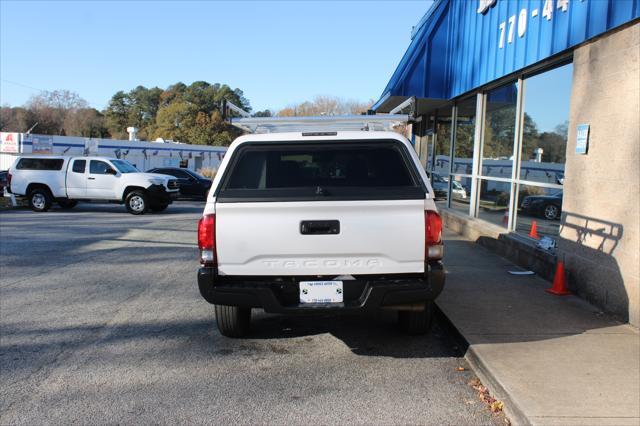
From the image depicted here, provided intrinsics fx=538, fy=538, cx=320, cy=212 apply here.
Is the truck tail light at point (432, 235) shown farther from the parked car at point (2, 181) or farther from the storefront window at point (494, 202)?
the parked car at point (2, 181)

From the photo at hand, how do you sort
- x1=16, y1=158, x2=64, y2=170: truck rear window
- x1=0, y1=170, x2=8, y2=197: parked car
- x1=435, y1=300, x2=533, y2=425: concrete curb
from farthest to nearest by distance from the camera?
x1=0, y1=170, x2=8, y2=197: parked car → x1=16, y1=158, x2=64, y2=170: truck rear window → x1=435, y1=300, x2=533, y2=425: concrete curb

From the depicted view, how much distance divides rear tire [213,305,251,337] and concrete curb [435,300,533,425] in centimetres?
204

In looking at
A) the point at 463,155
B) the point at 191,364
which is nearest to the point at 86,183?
the point at 463,155

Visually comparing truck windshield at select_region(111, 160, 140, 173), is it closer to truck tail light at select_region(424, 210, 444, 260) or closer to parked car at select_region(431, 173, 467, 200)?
parked car at select_region(431, 173, 467, 200)

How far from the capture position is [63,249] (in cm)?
1045

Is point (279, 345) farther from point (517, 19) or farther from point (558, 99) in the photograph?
point (517, 19)

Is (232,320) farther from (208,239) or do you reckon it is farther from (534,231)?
(534,231)

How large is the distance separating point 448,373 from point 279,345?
5.26 ft

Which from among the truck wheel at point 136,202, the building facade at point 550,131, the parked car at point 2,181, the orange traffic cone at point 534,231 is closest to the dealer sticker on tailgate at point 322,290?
the building facade at point 550,131

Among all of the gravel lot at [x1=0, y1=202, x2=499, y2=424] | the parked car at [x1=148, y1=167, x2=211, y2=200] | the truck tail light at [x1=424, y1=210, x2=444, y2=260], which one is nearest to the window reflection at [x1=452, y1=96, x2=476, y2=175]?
the gravel lot at [x1=0, y1=202, x2=499, y2=424]

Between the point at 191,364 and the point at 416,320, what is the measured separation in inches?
84.1

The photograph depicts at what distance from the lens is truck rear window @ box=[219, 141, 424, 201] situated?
14.3ft

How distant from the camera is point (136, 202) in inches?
695

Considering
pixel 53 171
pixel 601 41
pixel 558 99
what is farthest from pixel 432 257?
pixel 53 171
